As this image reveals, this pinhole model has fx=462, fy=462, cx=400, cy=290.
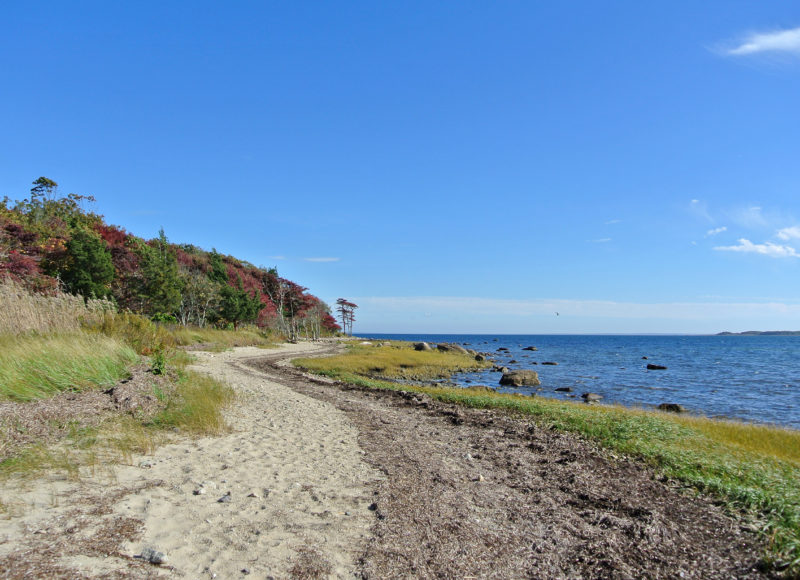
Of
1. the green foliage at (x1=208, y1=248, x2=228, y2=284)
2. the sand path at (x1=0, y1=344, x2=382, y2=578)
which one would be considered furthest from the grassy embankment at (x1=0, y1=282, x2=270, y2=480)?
the green foliage at (x1=208, y1=248, x2=228, y2=284)

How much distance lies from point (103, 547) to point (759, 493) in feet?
27.2

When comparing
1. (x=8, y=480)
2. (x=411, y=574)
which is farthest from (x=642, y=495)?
(x=8, y=480)

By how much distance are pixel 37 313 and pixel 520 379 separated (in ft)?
88.9

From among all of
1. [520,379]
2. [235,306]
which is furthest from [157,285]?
[520,379]

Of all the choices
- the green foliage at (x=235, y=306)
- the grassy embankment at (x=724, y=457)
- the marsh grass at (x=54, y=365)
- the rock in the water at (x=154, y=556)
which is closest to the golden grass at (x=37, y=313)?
the marsh grass at (x=54, y=365)

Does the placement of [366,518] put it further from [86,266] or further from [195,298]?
[195,298]

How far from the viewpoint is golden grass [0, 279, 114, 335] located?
38.1 feet

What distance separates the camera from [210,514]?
5.24 metres

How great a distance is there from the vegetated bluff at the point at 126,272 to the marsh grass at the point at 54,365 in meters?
7.43

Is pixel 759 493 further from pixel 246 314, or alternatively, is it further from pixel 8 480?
pixel 246 314

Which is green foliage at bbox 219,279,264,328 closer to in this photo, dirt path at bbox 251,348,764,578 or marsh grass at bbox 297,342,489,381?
marsh grass at bbox 297,342,489,381

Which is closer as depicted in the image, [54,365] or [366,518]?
[366,518]

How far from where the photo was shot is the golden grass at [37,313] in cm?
1162

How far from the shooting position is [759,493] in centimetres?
668
